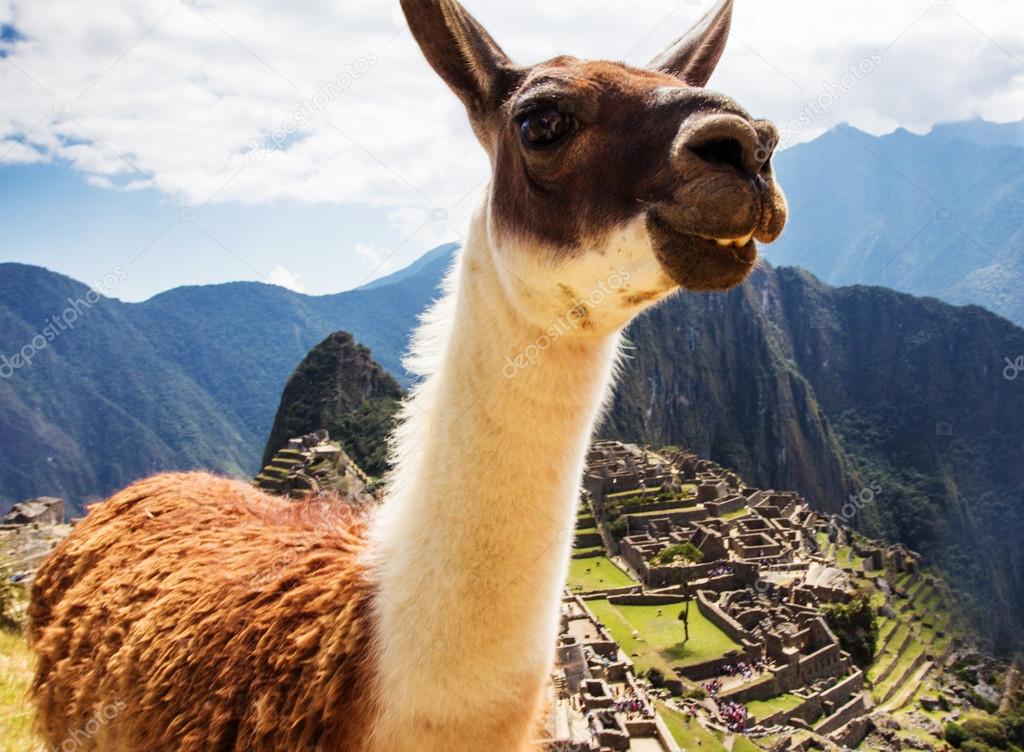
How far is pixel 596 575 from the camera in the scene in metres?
31.4

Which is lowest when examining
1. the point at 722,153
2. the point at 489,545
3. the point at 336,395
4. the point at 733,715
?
the point at 733,715

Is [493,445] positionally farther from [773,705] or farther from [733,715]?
[773,705]

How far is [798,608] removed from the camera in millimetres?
28406

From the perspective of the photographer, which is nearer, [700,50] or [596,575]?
[700,50]

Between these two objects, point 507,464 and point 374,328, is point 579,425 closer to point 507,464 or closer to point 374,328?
point 507,464

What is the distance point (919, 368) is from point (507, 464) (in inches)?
6970

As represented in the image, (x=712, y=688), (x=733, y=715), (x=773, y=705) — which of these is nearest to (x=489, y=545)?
(x=733, y=715)

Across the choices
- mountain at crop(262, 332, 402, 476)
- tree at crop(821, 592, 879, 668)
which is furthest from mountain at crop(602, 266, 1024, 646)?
tree at crop(821, 592, 879, 668)

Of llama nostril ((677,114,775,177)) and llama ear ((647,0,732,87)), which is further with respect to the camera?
llama ear ((647,0,732,87))

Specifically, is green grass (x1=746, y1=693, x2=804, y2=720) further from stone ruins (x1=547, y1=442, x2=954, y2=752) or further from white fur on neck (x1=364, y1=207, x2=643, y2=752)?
white fur on neck (x1=364, y1=207, x2=643, y2=752)

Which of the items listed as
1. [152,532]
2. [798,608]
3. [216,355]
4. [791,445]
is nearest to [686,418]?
[791,445]

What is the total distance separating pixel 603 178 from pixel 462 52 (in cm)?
72

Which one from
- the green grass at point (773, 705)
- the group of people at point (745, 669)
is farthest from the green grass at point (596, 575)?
the green grass at point (773, 705)

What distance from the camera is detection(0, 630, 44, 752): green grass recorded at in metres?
4.04
